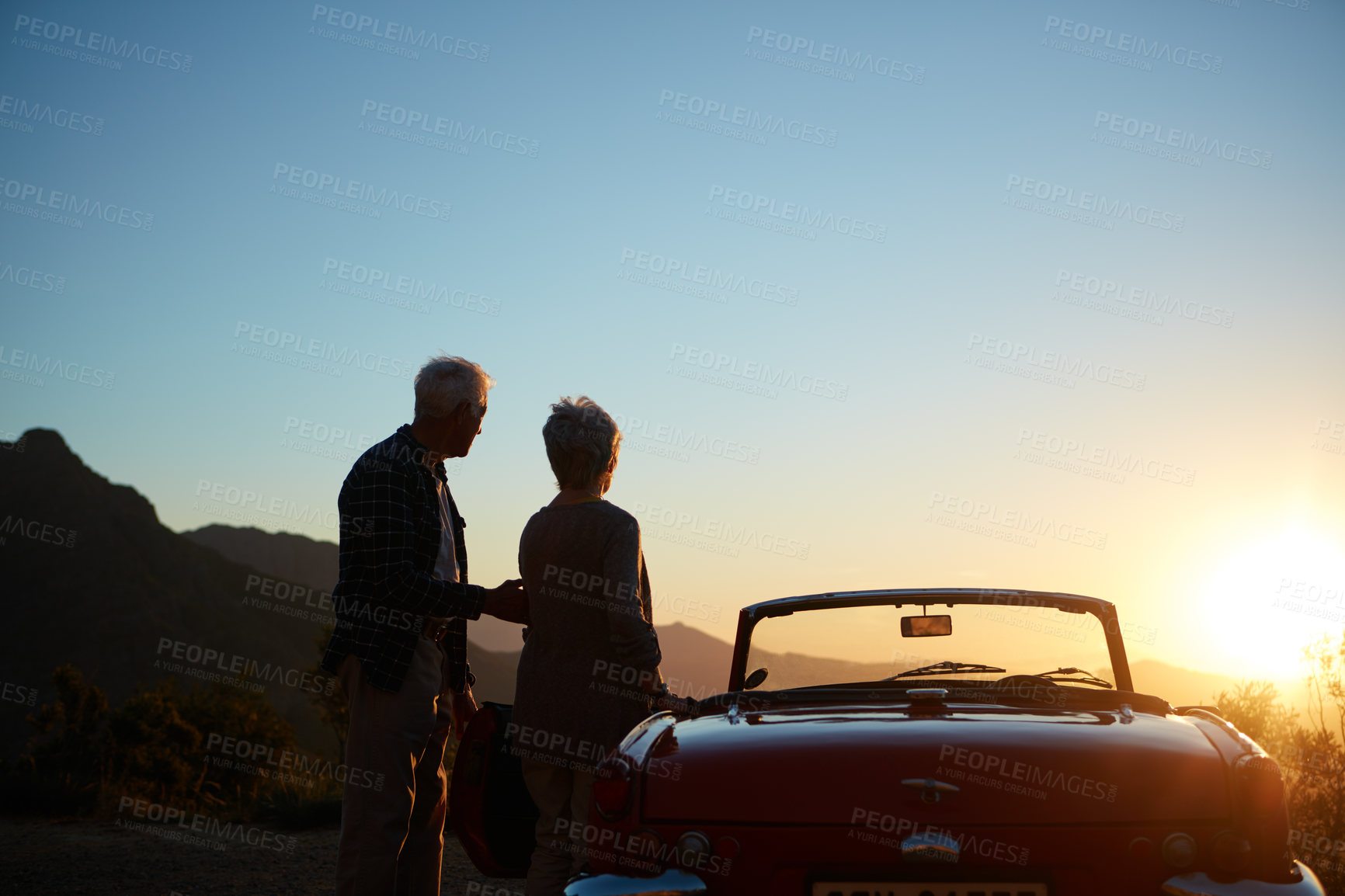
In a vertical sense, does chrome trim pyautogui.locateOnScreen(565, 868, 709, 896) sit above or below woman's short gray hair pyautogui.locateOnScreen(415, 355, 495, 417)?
below

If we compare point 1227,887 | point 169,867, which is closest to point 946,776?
point 1227,887

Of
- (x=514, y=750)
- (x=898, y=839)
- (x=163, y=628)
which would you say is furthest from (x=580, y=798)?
(x=163, y=628)

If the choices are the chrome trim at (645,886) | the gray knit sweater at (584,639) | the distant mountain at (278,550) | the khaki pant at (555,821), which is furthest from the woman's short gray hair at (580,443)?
the distant mountain at (278,550)

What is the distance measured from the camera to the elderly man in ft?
11.7

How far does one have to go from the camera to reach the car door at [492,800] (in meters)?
3.74

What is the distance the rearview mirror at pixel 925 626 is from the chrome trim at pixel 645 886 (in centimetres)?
166

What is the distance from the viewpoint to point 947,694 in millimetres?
3131

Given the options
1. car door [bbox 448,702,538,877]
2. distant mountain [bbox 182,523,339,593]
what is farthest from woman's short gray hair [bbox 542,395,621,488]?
distant mountain [bbox 182,523,339,593]

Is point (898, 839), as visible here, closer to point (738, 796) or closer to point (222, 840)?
point (738, 796)

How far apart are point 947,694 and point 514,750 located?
1.63 meters

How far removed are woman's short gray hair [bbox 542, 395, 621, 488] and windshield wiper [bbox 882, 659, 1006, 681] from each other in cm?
137

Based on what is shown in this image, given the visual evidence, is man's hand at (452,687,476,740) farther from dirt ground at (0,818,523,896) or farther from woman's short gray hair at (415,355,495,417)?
dirt ground at (0,818,523,896)

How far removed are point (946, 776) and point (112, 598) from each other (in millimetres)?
93483

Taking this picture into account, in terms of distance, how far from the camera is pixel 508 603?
3.89m
